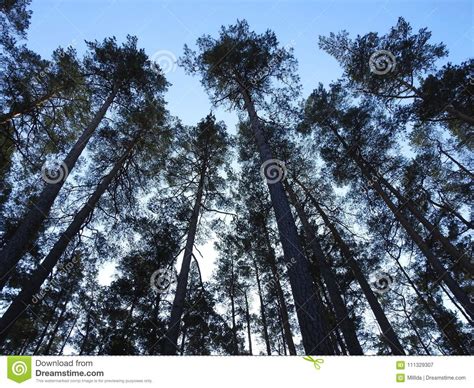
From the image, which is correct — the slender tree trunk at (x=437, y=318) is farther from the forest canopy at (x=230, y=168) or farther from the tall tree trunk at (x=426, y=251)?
the tall tree trunk at (x=426, y=251)

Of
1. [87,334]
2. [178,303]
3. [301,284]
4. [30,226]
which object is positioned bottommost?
[301,284]

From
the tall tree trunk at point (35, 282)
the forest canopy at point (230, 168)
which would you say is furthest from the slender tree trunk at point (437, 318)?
the tall tree trunk at point (35, 282)

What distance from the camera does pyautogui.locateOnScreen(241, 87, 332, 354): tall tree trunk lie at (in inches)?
148

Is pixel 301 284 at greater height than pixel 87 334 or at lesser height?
lesser

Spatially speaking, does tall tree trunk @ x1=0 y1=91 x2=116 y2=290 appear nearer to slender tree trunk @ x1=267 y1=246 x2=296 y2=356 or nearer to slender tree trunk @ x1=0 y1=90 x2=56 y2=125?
slender tree trunk @ x1=0 y1=90 x2=56 y2=125

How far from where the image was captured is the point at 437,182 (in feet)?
37.5

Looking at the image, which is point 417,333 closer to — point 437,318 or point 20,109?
point 437,318

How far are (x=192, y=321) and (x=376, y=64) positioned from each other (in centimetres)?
1391

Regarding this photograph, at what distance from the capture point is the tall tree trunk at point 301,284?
3755 mm

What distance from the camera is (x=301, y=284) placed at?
14.5 feet
